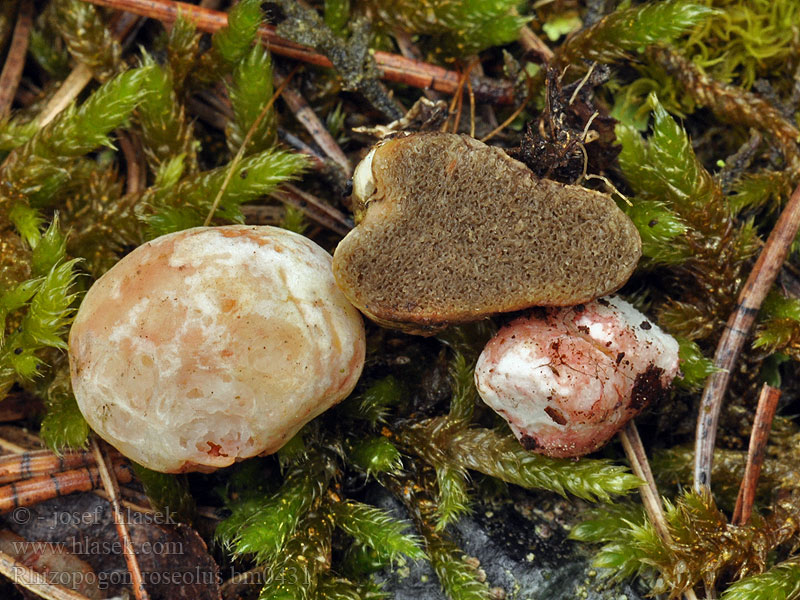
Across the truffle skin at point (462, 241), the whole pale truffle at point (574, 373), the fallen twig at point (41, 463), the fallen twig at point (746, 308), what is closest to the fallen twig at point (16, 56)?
the fallen twig at point (41, 463)

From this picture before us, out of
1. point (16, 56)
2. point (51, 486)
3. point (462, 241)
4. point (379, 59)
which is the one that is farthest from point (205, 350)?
point (16, 56)

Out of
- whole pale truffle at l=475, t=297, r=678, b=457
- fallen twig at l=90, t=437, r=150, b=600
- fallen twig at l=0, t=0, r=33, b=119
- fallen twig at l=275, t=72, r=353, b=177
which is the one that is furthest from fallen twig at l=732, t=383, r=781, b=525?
fallen twig at l=0, t=0, r=33, b=119

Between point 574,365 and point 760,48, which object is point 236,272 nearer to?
point 574,365

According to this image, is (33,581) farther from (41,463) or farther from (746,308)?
(746,308)

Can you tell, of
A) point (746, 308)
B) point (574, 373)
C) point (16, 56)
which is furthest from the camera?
point (16, 56)

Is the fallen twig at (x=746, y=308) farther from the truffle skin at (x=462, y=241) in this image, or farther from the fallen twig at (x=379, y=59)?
the fallen twig at (x=379, y=59)

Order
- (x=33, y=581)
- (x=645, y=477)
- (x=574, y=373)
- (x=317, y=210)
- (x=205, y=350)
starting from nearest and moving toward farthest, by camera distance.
Result: (x=205, y=350) < (x=574, y=373) < (x=33, y=581) < (x=645, y=477) < (x=317, y=210)

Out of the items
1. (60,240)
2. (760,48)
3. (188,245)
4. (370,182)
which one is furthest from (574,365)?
(60,240)
